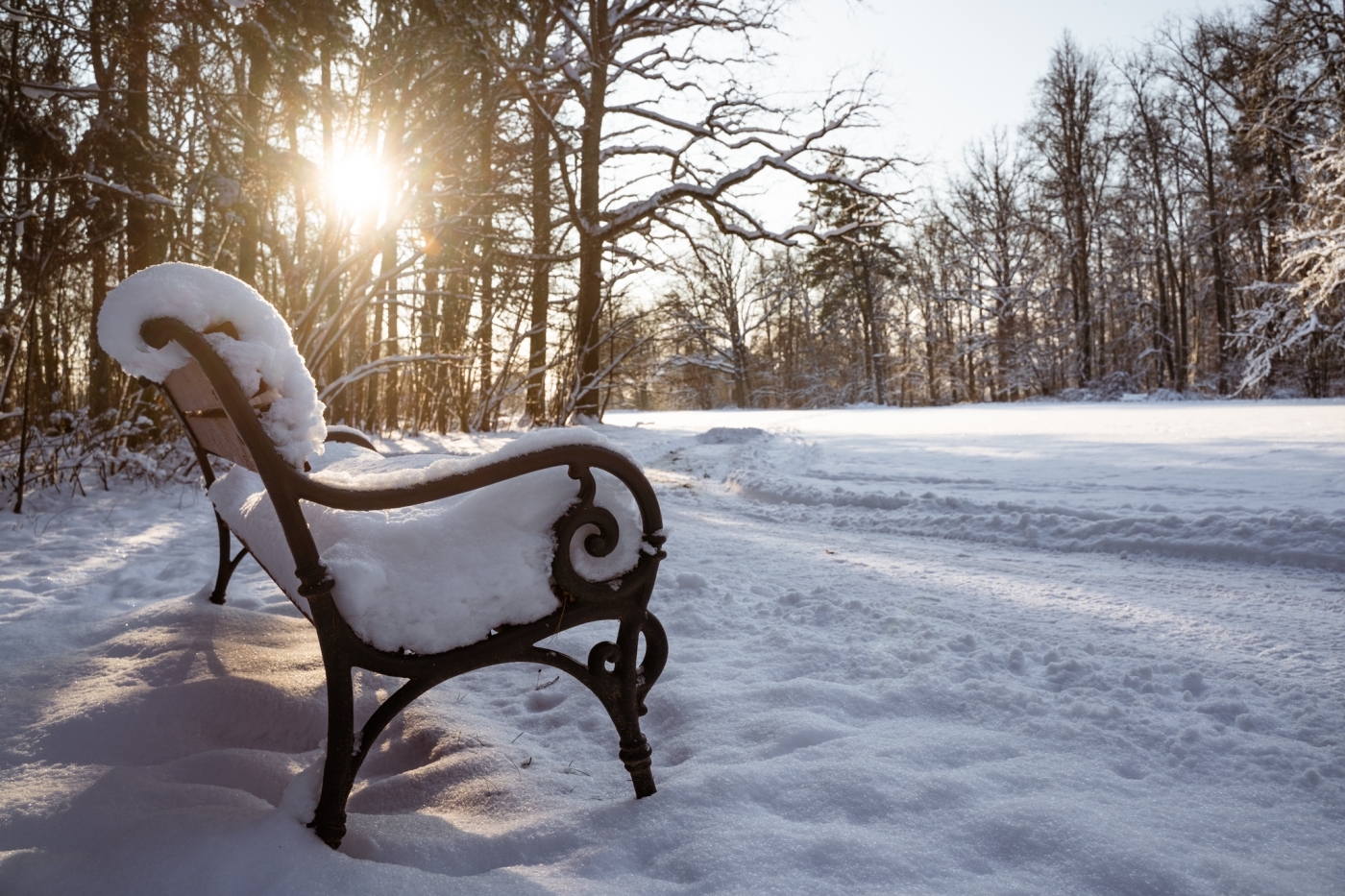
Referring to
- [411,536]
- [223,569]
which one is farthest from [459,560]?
[223,569]

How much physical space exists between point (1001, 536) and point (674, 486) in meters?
3.01

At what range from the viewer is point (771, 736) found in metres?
1.79

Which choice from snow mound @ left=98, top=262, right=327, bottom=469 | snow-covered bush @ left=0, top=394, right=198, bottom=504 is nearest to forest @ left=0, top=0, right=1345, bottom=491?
snow-covered bush @ left=0, top=394, right=198, bottom=504

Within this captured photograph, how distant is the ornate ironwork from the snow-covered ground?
184 mm

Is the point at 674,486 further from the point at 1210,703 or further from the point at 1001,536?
the point at 1210,703

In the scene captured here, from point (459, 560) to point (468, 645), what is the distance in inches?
6.5

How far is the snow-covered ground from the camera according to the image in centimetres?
127

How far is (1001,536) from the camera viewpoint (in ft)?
13.9

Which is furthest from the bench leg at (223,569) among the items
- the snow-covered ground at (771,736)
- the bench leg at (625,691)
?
the bench leg at (625,691)

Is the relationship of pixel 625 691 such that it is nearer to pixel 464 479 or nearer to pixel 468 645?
pixel 468 645

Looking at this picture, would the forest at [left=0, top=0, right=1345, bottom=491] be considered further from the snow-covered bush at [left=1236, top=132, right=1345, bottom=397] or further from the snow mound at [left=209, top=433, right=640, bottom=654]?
the snow mound at [left=209, top=433, right=640, bottom=654]

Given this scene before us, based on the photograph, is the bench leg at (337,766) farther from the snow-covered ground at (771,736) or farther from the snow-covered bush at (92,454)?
the snow-covered bush at (92,454)

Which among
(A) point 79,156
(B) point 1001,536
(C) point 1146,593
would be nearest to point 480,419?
(A) point 79,156

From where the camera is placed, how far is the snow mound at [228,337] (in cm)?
123
